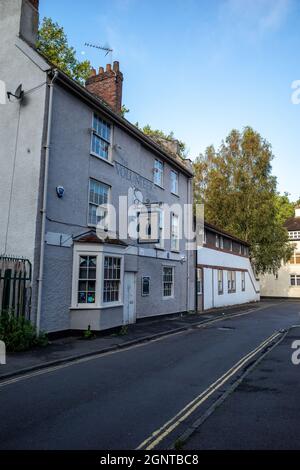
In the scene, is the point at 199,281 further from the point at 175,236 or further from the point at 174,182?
the point at 174,182

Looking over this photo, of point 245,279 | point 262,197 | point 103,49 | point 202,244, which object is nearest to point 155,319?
point 202,244

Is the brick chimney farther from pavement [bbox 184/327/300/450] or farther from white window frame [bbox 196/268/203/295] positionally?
pavement [bbox 184/327/300/450]

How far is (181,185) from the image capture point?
22672mm

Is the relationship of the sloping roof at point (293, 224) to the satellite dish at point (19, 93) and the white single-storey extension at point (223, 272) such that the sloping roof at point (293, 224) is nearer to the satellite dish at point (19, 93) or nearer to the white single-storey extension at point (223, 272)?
the white single-storey extension at point (223, 272)

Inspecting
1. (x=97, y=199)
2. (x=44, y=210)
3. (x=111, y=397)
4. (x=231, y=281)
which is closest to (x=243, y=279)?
(x=231, y=281)

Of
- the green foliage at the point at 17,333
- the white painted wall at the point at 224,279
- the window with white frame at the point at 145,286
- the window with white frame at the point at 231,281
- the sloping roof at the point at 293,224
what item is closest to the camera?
the green foliage at the point at 17,333

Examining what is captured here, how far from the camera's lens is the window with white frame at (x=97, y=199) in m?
14.4

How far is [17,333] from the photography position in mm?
10367

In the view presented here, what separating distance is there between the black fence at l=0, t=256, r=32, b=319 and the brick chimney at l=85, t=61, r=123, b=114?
10.1 m

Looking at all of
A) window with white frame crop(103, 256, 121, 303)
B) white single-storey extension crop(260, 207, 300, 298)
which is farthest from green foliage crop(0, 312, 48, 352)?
white single-storey extension crop(260, 207, 300, 298)

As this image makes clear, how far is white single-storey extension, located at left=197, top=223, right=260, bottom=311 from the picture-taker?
25.6 m

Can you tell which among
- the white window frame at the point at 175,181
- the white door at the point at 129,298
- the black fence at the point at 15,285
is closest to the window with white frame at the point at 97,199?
the white door at the point at 129,298

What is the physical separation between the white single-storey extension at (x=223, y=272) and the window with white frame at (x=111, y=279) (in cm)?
1090
